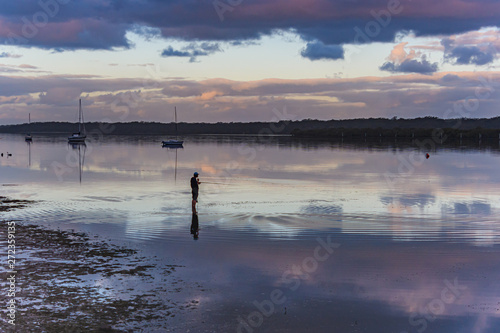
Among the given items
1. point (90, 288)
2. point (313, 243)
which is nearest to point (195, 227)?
point (313, 243)

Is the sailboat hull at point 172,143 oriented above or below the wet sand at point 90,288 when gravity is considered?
above

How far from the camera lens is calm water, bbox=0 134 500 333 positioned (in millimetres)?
13359

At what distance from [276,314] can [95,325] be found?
4.15m

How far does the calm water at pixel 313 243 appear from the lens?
13359 mm

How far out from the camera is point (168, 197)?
34.6 metres

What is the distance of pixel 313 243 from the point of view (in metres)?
20.8

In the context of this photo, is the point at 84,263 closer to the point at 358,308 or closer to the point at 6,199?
the point at 358,308

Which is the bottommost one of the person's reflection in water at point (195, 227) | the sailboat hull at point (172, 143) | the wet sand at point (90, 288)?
the wet sand at point (90, 288)

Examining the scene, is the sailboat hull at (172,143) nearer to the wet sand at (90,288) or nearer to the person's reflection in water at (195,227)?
the person's reflection in water at (195,227)

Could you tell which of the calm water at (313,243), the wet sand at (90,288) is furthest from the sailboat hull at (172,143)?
the wet sand at (90,288)

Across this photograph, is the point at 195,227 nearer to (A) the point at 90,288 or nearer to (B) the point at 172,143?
(A) the point at 90,288

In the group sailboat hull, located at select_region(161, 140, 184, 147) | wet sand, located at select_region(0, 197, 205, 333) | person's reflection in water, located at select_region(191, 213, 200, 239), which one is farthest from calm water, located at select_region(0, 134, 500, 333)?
sailboat hull, located at select_region(161, 140, 184, 147)

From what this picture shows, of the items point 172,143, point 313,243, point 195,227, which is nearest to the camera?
point 313,243

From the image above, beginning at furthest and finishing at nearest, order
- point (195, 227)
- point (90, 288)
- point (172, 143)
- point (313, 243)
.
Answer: point (172, 143) < point (195, 227) < point (313, 243) < point (90, 288)
